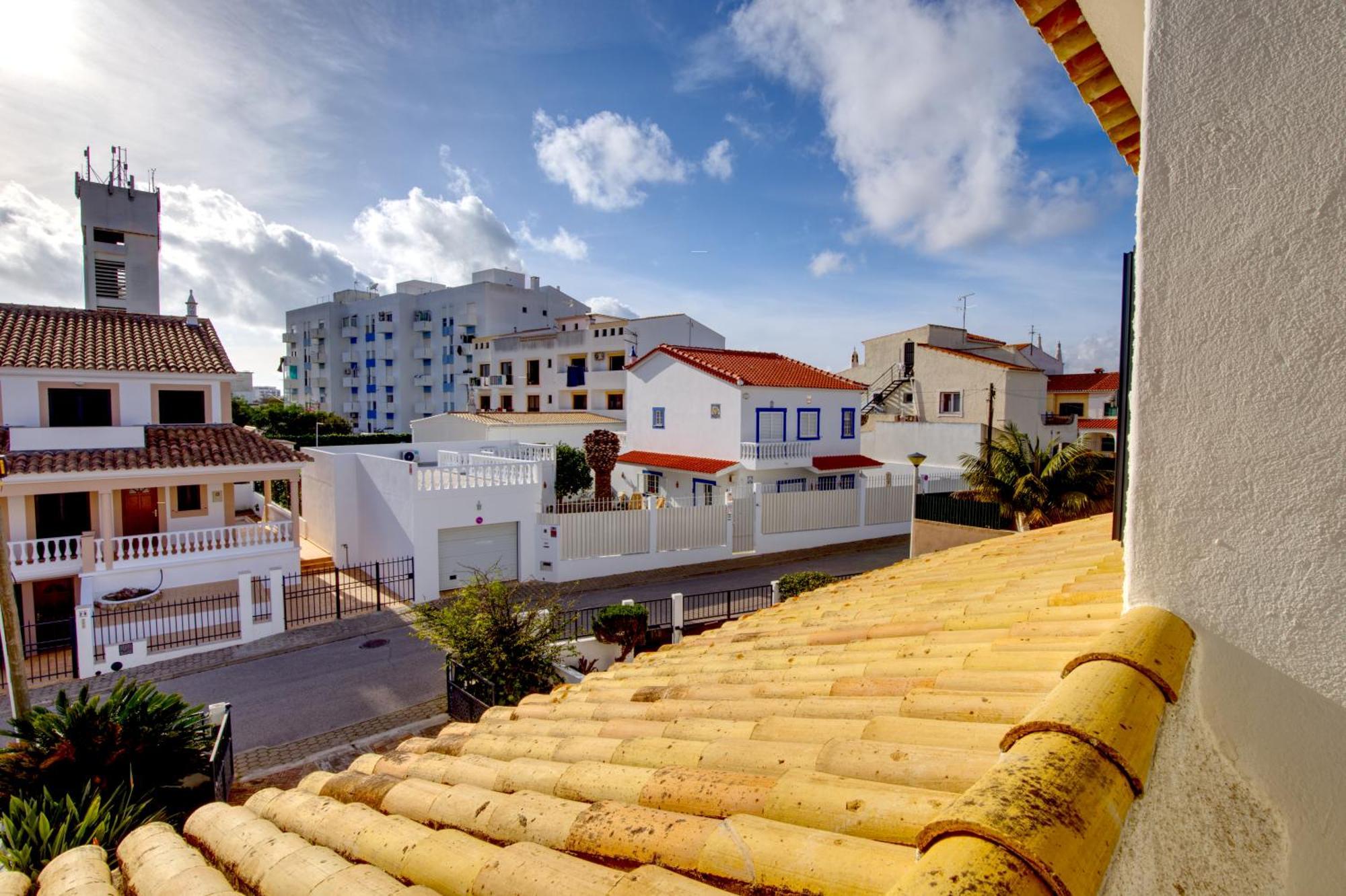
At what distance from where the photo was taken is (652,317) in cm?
4831

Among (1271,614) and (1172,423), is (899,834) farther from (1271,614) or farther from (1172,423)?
(1172,423)

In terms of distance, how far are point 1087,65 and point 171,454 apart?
2264 cm

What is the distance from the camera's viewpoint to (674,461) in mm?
30969

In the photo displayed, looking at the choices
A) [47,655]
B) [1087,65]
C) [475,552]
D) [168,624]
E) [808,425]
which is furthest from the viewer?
[808,425]

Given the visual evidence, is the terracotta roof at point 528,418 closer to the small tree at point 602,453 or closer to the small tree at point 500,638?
the small tree at point 602,453

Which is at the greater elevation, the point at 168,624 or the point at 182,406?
the point at 182,406

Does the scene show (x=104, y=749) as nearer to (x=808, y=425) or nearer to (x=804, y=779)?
(x=804, y=779)

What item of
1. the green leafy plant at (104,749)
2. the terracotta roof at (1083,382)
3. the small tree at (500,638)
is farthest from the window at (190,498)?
the terracotta roof at (1083,382)

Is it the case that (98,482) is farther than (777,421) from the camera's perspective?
No

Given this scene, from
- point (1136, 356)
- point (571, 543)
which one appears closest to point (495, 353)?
point (571, 543)

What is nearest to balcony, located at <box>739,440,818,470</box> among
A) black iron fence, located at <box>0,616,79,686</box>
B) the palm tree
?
the palm tree


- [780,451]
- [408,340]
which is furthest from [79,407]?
[408,340]

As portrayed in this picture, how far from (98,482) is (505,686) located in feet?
46.0

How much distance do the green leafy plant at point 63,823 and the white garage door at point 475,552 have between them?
11417mm
